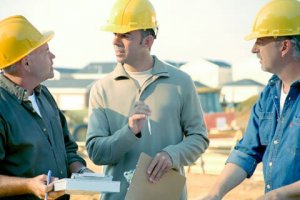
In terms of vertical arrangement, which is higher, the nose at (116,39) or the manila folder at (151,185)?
the nose at (116,39)

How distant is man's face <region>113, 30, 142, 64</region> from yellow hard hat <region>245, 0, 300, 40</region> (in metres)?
1.07

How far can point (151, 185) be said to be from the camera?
4828mm

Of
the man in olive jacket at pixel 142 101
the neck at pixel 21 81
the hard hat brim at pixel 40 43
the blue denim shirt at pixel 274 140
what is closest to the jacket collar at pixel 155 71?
the man in olive jacket at pixel 142 101

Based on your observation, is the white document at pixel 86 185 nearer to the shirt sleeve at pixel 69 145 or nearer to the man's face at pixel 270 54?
the shirt sleeve at pixel 69 145

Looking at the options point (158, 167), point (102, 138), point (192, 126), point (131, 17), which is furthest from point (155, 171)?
point (131, 17)

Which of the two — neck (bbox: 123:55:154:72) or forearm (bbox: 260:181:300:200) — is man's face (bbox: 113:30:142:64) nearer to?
neck (bbox: 123:55:154:72)

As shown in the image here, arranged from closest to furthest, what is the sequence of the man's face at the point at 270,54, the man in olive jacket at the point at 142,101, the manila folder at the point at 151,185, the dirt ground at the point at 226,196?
the man's face at the point at 270,54, the manila folder at the point at 151,185, the man in olive jacket at the point at 142,101, the dirt ground at the point at 226,196

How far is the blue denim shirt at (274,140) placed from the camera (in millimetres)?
4078

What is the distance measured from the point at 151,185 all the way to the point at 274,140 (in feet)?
3.31

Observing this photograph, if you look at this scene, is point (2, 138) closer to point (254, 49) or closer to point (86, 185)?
point (86, 185)

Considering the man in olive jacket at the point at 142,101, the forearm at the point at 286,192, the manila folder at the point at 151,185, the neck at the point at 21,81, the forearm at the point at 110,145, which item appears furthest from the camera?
the man in olive jacket at the point at 142,101

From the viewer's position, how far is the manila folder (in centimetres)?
474

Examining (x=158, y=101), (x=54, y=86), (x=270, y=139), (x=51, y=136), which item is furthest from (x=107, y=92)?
(x=54, y=86)

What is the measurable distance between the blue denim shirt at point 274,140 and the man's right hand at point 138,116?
667 mm
